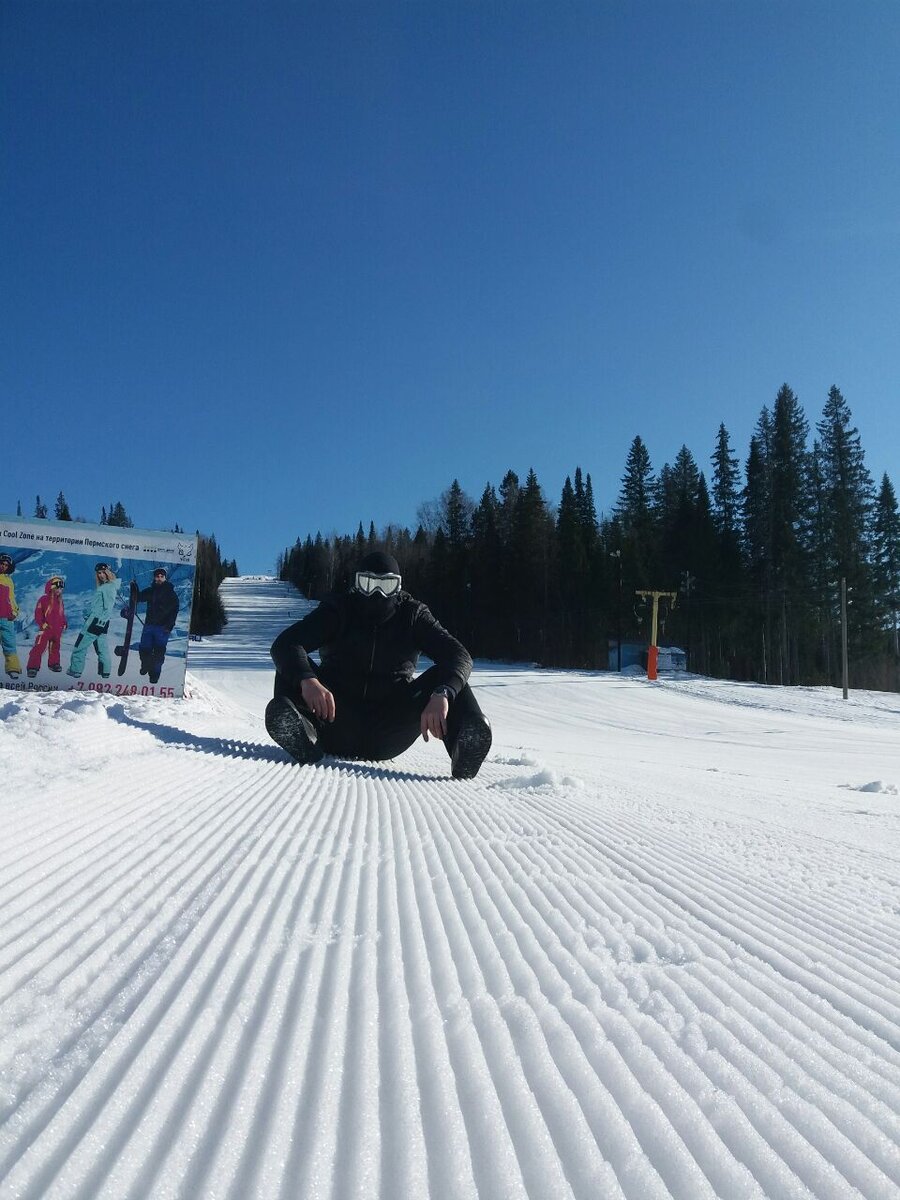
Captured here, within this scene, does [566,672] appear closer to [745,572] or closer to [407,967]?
[745,572]

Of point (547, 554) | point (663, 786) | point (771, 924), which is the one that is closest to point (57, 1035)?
point (771, 924)

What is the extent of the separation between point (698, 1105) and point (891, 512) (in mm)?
53121

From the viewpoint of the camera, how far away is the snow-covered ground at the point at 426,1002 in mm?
1206

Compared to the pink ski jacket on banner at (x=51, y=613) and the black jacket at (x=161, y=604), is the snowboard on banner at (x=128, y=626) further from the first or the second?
the pink ski jacket on banner at (x=51, y=613)

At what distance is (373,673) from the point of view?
6.10 metres

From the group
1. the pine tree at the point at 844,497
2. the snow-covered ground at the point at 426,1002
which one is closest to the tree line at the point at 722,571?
the pine tree at the point at 844,497

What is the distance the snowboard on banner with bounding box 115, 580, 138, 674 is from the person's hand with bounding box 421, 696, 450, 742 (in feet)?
24.4

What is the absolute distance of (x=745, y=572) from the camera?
5022 cm

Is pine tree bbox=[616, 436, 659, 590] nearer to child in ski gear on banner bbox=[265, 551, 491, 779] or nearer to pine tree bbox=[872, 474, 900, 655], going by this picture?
pine tree bbox=[872, 474, 900, 655]

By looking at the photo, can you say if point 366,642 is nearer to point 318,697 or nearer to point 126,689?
point 318,697

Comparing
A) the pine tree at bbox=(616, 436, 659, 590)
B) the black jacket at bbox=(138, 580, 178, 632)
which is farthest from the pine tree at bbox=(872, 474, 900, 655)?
the black jacket at bbox=(138, 580, 178, 632)

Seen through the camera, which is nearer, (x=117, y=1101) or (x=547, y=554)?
(x=117, y=1101)

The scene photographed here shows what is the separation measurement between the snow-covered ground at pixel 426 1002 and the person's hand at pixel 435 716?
4.59 feet

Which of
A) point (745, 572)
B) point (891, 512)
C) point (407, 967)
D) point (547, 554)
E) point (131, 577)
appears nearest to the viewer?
point (407, 967)
